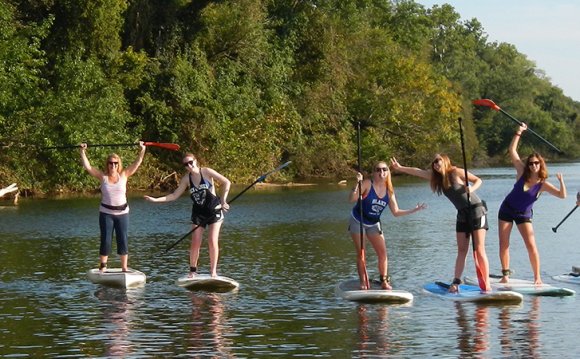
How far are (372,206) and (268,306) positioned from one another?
2049 mm

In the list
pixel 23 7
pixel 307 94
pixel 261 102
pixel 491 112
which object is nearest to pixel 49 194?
pixel 23 7

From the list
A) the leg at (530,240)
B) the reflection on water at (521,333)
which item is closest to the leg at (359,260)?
the reflection on water at (521,333)

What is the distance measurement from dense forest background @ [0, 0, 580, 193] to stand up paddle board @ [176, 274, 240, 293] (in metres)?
28.1

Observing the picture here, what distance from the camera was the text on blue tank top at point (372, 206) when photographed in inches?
640

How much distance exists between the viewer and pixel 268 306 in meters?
16.5

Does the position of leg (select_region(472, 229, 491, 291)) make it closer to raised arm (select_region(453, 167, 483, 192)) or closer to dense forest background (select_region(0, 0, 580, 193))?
raised arm (select_region(453, 167, 483, 192))

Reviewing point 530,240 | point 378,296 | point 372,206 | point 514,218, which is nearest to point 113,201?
point 372,206

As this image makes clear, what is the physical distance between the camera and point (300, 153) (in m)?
66.3

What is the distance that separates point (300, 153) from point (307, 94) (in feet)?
11.7

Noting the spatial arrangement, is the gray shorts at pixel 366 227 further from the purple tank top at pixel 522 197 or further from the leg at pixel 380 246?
the purple tank top at pixel 522 197

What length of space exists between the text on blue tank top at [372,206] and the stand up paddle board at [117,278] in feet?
14.1

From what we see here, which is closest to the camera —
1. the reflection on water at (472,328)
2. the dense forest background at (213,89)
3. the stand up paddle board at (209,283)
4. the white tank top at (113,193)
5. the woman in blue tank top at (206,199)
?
the reflection on water at (472,328)

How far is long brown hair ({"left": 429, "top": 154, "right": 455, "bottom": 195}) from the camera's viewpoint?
53.7 ft

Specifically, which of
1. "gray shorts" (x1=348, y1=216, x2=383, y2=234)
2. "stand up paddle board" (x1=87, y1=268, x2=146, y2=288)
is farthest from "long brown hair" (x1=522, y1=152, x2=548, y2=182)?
"stand up paddle board" (x1=87, y1=268, x2=146, y2=288)
